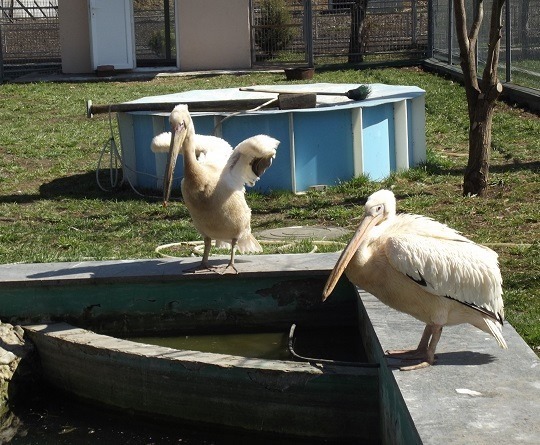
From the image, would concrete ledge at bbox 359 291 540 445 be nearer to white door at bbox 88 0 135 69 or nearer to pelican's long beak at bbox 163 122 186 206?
pelican's long beak at bbox 163 122 186 206

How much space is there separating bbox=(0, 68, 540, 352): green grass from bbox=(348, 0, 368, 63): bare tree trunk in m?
9.14

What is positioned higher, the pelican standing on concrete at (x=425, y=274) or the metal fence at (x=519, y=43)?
the metal fence at (x=519, y=43)

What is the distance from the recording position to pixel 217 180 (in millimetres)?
5332

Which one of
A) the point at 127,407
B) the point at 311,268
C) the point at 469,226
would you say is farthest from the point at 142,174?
the point at 127,407

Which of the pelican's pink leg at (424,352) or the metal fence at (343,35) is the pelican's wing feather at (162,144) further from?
the metal fence at (343,35)

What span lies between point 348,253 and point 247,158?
5.89ft

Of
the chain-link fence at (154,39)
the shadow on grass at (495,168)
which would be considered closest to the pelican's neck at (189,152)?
the shadow on grass at (495,168)

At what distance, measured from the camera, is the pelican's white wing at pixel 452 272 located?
3547mm

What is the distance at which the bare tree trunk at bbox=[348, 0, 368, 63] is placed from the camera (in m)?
21.2

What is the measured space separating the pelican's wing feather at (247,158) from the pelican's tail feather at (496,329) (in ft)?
6.71

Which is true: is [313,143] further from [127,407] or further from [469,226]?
[127,407]

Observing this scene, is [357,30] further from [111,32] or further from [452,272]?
[452,272]

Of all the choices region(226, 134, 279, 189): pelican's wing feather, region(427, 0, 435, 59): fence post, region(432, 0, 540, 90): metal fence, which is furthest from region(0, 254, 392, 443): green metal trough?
region(427, 0, 435, 59): fence post

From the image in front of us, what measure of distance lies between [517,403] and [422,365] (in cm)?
46
